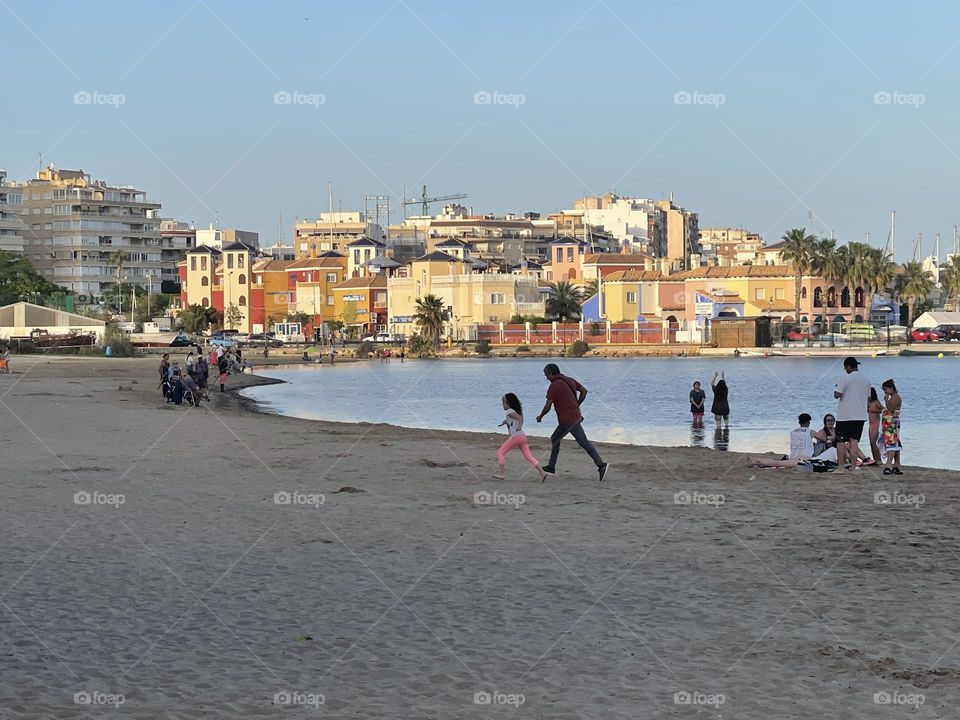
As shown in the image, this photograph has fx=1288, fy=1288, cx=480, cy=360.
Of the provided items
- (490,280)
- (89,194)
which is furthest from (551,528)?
(89,194)

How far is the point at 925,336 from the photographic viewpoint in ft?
371

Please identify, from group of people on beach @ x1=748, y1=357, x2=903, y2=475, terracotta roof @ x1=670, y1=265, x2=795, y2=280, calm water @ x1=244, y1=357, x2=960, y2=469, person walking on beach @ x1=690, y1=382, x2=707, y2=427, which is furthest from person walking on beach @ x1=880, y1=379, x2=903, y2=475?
terracotta roof @ x1=670, y1=265, x2=795, y2=280

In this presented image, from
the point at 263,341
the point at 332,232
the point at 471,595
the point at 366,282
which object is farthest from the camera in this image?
the point at 332,232

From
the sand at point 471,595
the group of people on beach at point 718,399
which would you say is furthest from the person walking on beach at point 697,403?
the sand at point 471,595

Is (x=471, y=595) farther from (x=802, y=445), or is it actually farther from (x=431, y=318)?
(x=431, y=318)
